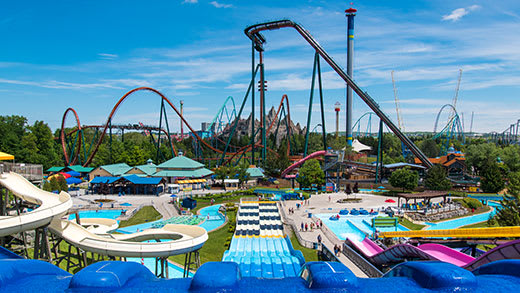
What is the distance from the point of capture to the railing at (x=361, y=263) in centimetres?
1533

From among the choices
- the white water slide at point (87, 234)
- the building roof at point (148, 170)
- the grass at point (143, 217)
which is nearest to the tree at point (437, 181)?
the grass at point (143, 217)

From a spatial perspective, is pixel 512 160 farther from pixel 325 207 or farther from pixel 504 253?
pixel 504 253

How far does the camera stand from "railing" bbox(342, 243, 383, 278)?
15328 mm

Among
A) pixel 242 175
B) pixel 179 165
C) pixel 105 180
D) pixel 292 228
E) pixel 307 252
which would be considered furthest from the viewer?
pixel 179 165

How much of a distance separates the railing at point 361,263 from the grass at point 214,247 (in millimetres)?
7333

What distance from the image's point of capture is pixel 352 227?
85.7 ft

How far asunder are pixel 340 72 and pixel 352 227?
27502 millimetres

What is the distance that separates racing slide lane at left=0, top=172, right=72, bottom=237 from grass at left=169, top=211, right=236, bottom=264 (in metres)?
7.61

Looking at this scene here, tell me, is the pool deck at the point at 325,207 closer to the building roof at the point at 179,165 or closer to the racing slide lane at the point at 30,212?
the racing slide lane at the point at 30,212

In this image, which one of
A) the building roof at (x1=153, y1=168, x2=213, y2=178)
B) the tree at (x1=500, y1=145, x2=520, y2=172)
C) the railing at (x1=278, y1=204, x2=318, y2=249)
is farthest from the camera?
the tree at (x1=500, y1=145, x2=520, y2=172)

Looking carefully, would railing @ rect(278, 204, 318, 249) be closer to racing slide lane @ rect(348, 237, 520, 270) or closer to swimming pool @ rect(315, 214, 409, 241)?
racing slide lane @ rect(348, 237, 520, 270)

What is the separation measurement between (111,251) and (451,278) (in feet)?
31.2

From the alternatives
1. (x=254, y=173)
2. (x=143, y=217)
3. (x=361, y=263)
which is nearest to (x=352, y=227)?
(x=361, y=263)

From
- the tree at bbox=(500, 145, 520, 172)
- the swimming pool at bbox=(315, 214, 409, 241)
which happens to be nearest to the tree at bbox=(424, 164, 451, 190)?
the swimming pool at bbox=(315, 214, 409, 241)
